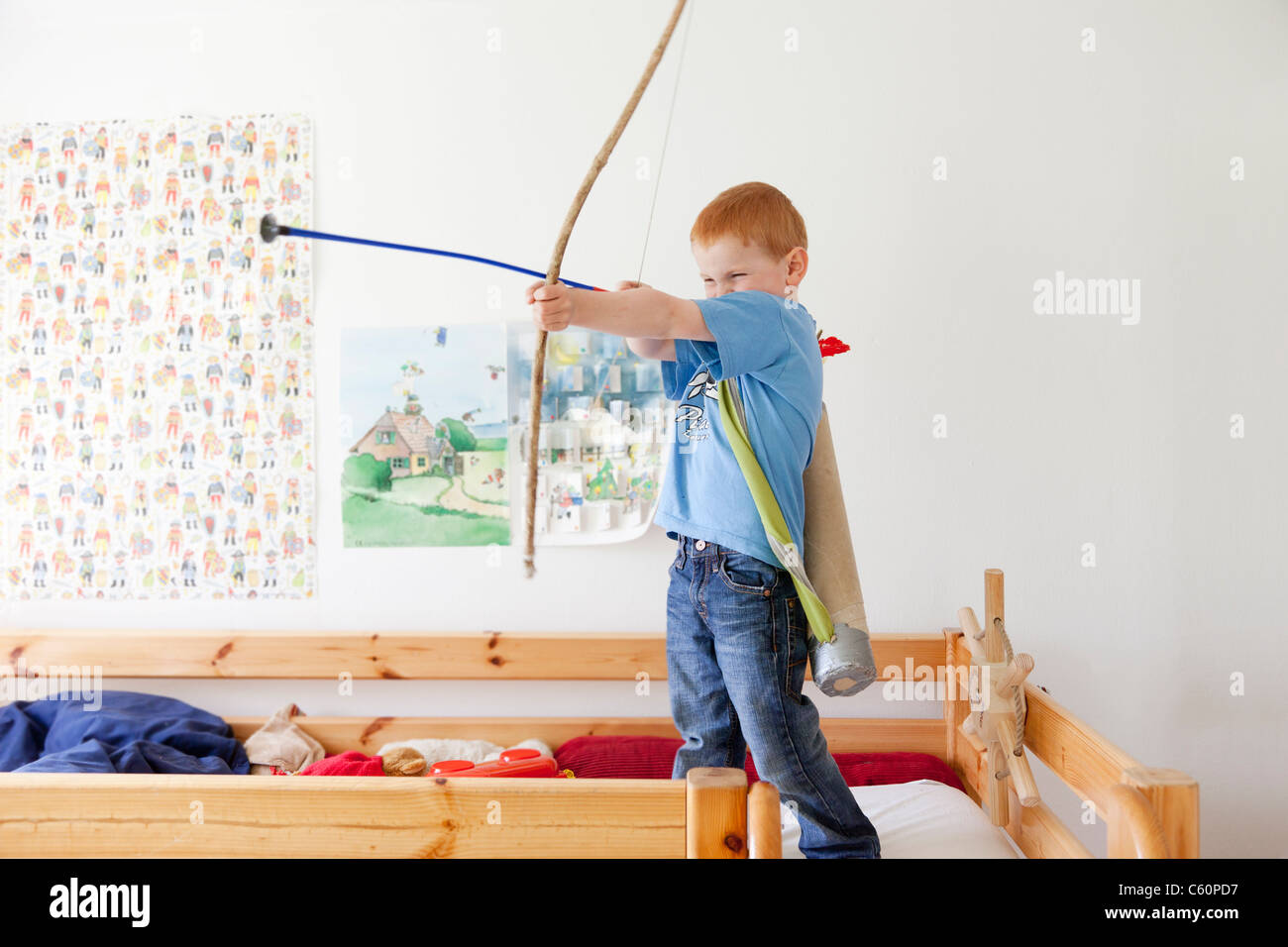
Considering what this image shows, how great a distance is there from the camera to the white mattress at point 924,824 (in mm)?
1201

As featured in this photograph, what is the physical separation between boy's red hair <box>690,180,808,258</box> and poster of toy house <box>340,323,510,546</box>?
32.6 inches

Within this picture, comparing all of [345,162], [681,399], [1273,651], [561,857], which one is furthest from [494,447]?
[1273,651]

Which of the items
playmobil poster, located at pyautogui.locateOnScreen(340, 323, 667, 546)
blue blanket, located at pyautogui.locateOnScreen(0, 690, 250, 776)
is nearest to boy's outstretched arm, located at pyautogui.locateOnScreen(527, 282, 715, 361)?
playmobil poster, located at pyautogui.locateOnScreen(340, 323, 667, 546)

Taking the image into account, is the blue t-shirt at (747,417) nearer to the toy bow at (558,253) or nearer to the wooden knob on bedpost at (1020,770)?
the toy bow at (558,253)

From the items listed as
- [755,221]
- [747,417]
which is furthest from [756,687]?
[755,221]

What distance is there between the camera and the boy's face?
106 centimetres

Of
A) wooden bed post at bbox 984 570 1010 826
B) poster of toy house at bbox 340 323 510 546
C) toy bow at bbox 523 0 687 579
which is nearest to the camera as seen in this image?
toy bow at bbox 523 0 687 579

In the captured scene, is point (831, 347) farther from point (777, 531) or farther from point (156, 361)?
point (156, 361)

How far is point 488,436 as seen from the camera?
1.83m

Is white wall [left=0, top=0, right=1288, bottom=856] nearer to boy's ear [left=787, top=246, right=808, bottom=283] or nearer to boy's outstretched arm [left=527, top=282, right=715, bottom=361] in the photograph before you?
boy's ear [left=787, top=246, right=808, bottom=283]

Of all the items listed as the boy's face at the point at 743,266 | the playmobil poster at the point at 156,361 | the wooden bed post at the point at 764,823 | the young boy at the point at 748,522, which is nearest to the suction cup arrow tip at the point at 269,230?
the young boy at the point at 748,522

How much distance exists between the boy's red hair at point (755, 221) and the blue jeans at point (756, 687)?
36cm

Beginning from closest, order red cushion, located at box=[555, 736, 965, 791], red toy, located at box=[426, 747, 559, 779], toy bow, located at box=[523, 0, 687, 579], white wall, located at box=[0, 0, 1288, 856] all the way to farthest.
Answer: toy bow, located at box=[523, 0, 687, 579], red toy, located at box=[426, 747, 559, 779], red cushion, located at box=[555, 736, 965, 791], white wall, located at box=[0, 0, 1288, 856]

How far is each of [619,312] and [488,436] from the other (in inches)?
39.3
